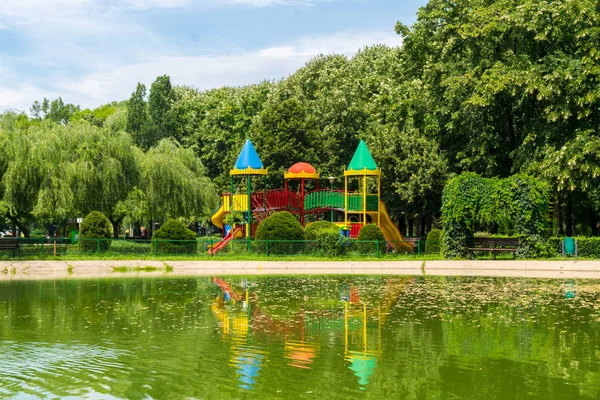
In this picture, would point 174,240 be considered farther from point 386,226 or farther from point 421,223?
point 421,223

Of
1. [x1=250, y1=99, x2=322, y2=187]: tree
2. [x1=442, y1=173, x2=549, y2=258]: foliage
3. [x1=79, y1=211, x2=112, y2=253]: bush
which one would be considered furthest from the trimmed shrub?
[x1=250, y1=99, x2=322, y2=187]: tree

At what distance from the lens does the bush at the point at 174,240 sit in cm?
4056

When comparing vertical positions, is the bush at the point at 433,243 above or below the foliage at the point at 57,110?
below

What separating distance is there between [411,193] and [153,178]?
1789 centimetres

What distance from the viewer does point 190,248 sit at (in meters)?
41.1

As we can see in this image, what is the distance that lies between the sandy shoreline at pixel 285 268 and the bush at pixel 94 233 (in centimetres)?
313

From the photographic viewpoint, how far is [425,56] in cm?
5088

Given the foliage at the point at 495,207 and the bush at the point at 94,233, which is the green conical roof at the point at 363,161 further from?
the bush at the point at 94,233

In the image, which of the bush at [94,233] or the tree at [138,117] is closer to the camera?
the bush at [94,233]

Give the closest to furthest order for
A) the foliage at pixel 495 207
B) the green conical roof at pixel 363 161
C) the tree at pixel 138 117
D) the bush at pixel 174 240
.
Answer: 1. the foliage at pixel 495 207
2. the bush at pixel 174 240
3. the green conical roof at pixel 363 161
4. the tree at pixel 138 117

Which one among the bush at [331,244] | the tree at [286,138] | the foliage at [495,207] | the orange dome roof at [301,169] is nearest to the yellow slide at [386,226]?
the orange dome roof at [301,169]

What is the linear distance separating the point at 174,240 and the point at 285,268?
739 cm

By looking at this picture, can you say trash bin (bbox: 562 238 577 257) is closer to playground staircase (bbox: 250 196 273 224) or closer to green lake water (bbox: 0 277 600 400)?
green lake water (bbox: 0 277 600 400)

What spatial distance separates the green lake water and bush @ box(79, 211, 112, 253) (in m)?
15.2
